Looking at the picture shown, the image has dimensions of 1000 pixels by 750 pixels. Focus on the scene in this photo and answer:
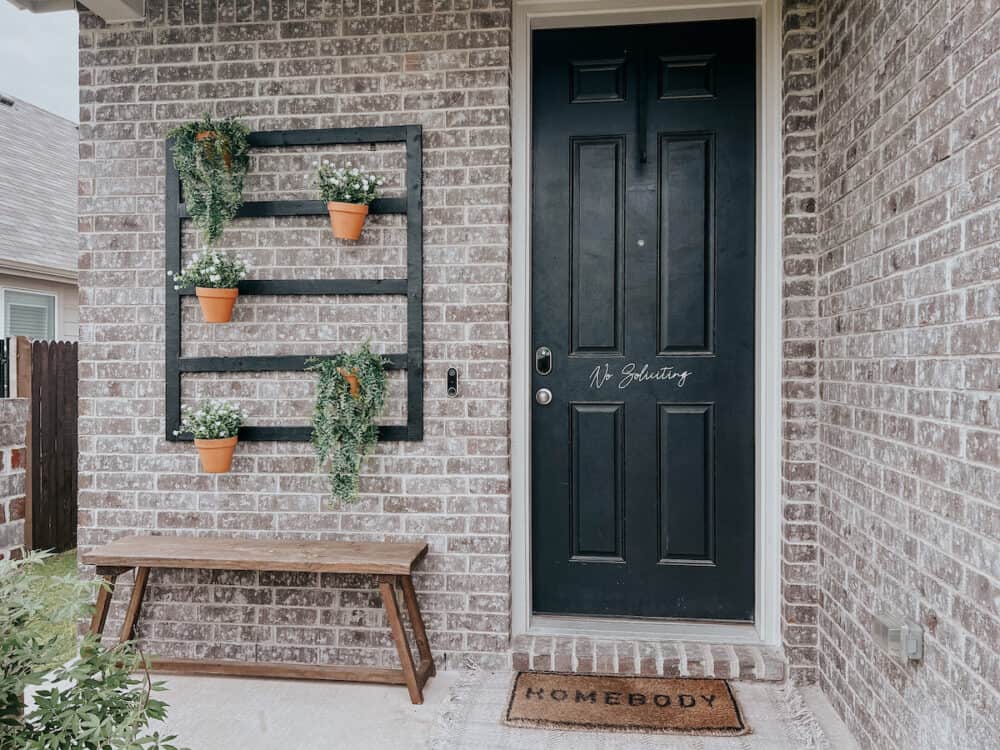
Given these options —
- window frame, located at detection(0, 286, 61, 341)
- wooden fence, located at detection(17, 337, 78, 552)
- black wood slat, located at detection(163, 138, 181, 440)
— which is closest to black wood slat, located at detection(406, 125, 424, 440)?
black wood slat, located at detection(163, 138, 181, 440)

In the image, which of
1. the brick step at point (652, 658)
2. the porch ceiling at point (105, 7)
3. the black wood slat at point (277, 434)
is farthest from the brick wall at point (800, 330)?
the porch ceiling at point (105, 7)

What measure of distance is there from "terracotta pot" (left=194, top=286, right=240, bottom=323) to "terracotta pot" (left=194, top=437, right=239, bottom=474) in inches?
18.0

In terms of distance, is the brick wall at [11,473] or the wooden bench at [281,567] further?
the wooden bench at [281,567]

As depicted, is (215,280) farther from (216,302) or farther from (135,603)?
(135,603)

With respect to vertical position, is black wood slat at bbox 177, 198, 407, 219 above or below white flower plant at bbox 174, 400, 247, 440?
above

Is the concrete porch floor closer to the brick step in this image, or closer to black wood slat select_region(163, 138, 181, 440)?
the brick step

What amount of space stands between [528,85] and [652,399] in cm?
130

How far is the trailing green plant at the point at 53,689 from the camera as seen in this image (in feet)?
3.78

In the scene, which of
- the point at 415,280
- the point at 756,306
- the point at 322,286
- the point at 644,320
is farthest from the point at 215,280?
the point at 756,306

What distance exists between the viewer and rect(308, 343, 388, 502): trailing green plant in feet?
8.33

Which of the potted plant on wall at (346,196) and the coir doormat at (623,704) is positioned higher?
the potted plant on wall at (346,196)

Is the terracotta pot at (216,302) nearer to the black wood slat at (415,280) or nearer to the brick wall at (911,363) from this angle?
A: the black wood slat at (415,280)

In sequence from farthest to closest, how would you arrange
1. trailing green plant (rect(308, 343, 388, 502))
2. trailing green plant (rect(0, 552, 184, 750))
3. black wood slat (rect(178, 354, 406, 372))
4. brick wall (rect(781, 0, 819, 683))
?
black wood slat (rect(178, 354, 406, 372)) < trailing green plant (rect(308, 343, 388, 502)) < brick wall (rect(781, 0, 819, 683)) < trailing green plant (rect(0, 552, 184, 750))

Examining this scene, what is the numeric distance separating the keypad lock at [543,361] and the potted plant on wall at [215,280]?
1181 mm
